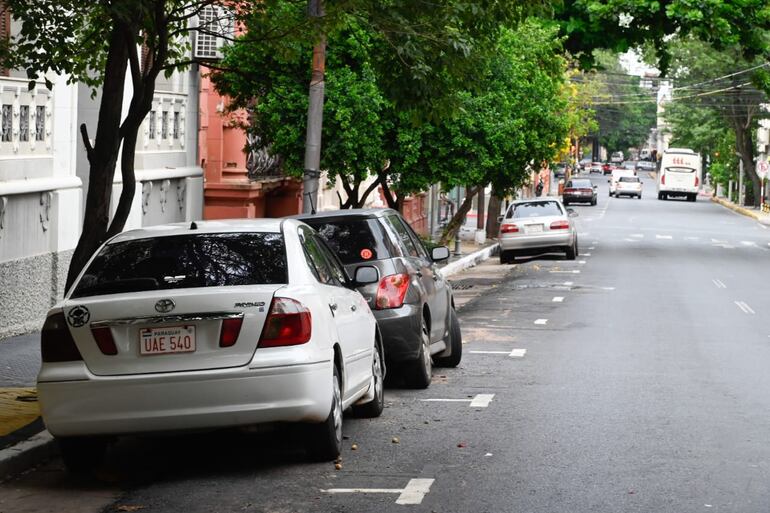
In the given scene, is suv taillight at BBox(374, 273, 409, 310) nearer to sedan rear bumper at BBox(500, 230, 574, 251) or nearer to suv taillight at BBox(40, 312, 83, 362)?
suv taillight at BBox(40, 312, 83, 362)

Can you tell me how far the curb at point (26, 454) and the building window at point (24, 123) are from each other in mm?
8232

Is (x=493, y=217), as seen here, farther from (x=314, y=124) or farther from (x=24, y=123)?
(x=24, y=123)

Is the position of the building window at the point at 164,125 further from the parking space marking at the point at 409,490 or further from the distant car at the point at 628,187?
the distant car at the point at 628,187

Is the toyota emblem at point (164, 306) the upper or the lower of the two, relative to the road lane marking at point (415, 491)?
upper

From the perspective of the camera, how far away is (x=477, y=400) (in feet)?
38.3

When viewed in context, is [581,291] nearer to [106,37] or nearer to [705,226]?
[106,37]

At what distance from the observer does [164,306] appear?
793 centimetres

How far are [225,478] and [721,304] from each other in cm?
1560

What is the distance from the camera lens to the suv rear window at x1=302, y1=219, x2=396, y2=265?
472 inches

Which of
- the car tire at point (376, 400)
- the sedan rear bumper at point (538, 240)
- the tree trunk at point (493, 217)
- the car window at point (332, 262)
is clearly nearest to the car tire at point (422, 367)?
the car tire at point (376, 400)

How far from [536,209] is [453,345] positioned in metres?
21.2

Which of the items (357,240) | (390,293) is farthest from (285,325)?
(357,240)

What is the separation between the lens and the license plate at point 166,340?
7.93 m

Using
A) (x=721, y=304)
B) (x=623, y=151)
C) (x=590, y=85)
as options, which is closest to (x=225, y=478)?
(x=721, y=304)
